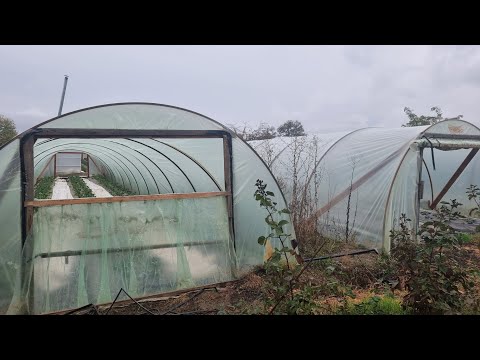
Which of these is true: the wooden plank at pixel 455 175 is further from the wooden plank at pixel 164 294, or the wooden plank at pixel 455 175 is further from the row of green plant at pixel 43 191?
the row of green plant at pixel 43 191

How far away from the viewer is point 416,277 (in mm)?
3123

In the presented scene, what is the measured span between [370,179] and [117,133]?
519 centimetres

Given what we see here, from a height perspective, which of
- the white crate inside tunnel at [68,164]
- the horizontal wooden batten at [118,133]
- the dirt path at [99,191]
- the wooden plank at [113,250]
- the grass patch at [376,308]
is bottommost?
the grass patch at [376,308]

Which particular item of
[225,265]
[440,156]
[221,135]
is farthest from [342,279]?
[440,156]

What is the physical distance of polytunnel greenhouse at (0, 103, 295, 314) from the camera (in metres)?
4.35

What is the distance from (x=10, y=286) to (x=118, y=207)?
1546mm

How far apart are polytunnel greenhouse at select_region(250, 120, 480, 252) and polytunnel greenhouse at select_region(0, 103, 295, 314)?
2198 mm

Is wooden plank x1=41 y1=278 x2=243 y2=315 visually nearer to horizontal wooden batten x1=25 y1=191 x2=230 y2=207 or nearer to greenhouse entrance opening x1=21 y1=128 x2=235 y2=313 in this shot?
greenhouse entrance opening x1=21 y1=128 x2=235 y2=313

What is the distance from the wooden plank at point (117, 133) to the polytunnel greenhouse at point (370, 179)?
9.64ft

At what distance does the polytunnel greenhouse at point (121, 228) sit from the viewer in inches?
171

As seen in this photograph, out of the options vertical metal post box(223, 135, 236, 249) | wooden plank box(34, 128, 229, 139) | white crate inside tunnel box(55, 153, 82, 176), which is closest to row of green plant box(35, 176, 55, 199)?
wooden plank box(34, 128, 229, 139)

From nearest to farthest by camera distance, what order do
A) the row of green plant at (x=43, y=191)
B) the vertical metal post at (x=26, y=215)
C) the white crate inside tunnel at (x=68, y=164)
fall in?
the vertical metal post at (x=26, y=215)
the row of green plant at (x=43, y=191)
the white crate inside tunnel at (x=68, y=164)

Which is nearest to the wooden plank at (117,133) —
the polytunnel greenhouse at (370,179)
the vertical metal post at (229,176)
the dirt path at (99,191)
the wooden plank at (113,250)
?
the vertical metal post at (229,176)
